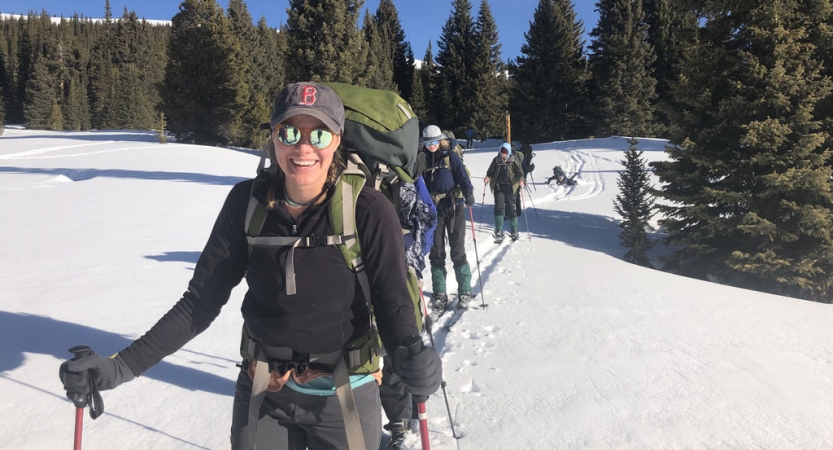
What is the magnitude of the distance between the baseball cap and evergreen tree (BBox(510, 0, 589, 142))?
38727 millimetres

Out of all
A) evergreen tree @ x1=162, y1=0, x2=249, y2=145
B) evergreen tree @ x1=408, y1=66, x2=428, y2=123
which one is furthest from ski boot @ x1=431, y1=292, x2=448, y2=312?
evergreen tree @ x1=408, y1=66, x2=428, y2=123

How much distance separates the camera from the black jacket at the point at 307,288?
5.06 ft

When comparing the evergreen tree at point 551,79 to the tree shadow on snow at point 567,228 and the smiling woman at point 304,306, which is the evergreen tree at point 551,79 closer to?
the tree shadow on snow at point 567,228

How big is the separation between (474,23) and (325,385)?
45102 millimetres

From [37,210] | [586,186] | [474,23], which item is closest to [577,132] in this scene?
[474,23]

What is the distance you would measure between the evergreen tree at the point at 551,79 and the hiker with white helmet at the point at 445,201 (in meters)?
34.8

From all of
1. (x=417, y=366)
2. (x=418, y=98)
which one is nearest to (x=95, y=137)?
(x=418, y=98)

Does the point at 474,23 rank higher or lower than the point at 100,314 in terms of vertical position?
higher

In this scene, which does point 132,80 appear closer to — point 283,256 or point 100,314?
point 100,314

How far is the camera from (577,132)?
Result: 3866cm

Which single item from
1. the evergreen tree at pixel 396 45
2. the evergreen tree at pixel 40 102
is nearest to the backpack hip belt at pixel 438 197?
the evergreen tree at pixel 396 45

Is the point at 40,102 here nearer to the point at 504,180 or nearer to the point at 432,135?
Result: the point at 504,180

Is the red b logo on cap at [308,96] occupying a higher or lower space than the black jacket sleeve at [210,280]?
higher

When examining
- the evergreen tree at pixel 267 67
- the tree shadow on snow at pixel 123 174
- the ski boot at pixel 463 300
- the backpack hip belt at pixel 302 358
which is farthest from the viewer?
the evergreen tree at pixel 267 67
